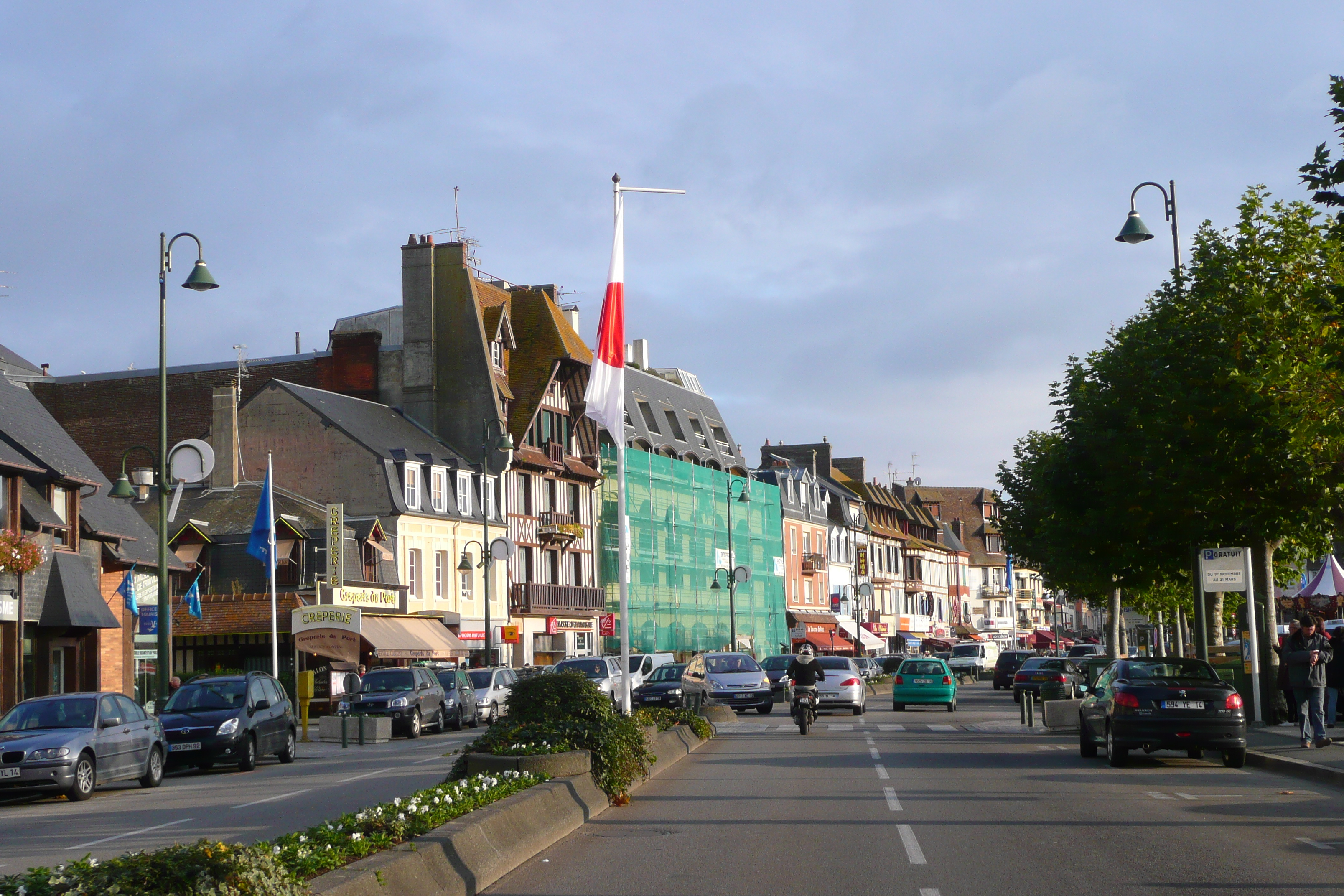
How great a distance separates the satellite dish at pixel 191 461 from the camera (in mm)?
30250

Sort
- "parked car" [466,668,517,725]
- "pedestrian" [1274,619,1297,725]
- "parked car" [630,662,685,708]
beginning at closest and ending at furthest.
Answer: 1. "pedestrian" [1274,619,1297,725]
2. "parked car" [630,662,685,708]
3. "parked car" [466,668,517,725]

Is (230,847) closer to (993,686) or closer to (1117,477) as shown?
(1117,477)

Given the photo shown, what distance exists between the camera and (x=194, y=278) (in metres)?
26.1

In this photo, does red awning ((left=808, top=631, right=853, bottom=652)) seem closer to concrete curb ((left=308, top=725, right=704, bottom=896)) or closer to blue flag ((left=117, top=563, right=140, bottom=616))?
blue flag ((left=117, top=563, right=140, bottom=616))

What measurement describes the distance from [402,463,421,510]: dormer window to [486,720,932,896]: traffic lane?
113 ft

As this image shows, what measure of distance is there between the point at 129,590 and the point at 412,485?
52.6 feet

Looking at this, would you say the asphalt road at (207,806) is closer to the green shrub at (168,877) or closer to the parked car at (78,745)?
the parked car at (78,745)

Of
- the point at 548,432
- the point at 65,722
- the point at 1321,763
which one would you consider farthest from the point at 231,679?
the point at 548,432

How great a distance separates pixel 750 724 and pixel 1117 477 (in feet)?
33.7

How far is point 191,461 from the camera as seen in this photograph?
101ft

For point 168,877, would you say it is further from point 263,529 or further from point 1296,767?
point 263,529

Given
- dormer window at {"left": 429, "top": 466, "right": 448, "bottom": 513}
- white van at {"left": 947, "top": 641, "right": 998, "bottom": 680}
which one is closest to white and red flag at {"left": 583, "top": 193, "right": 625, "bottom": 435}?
dormer window at {"left": 429, "top": 466, "right": 448, "bottom": 513}

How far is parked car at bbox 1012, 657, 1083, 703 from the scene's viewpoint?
42781 mm

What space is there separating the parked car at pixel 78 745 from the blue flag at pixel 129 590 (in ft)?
53.8
